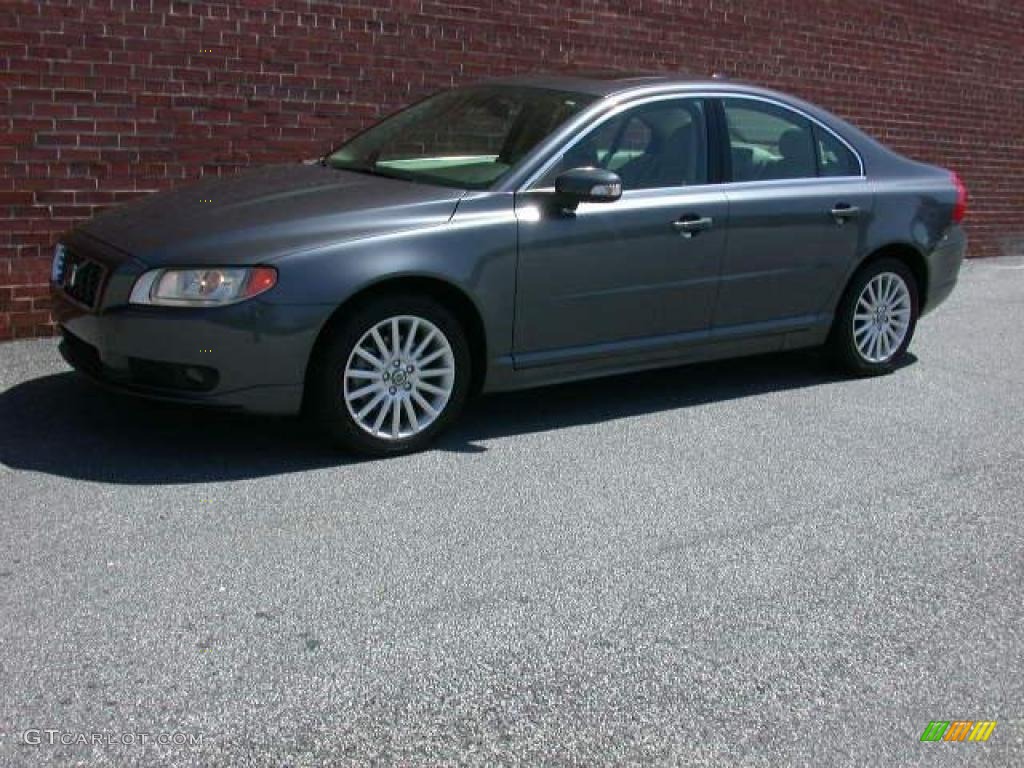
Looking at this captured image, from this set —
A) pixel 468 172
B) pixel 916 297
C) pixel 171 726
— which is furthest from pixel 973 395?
pixel 171 726

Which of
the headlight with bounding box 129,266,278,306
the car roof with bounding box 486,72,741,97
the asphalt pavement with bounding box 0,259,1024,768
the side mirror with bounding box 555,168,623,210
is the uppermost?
the car roof with bounding box 486,72,741,97

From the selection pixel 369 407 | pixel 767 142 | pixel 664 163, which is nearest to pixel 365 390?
pixel 369 407

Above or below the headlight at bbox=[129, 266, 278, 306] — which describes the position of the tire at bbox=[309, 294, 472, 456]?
below

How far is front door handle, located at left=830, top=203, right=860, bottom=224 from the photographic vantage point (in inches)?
277

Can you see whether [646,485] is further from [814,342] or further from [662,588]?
[814,342]

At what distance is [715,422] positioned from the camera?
6.51 metres

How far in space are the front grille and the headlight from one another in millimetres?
295

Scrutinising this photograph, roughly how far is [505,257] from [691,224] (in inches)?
43.1

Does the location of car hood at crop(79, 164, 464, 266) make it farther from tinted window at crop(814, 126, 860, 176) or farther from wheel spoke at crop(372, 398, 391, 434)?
tinted window at crop(814, 126, 860, 176)

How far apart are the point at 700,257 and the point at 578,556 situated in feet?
7.50

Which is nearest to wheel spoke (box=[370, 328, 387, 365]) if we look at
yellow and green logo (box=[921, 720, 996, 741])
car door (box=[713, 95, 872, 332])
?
car door (box=[713, 95, 872, 332])

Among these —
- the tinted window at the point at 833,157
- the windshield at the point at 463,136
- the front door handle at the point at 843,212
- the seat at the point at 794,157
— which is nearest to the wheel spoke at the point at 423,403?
the windshield at the point at 463,136

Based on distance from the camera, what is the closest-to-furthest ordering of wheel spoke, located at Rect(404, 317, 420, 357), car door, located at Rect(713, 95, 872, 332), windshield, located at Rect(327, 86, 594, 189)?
wheel spoke, located at Rect(404, 317, 420, 357) < windshield, located at Rect(327, 86, 594, 189) < car door, located at Rect(713, 95, 872, 332)

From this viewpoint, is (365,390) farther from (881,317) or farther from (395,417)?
(881,317)
